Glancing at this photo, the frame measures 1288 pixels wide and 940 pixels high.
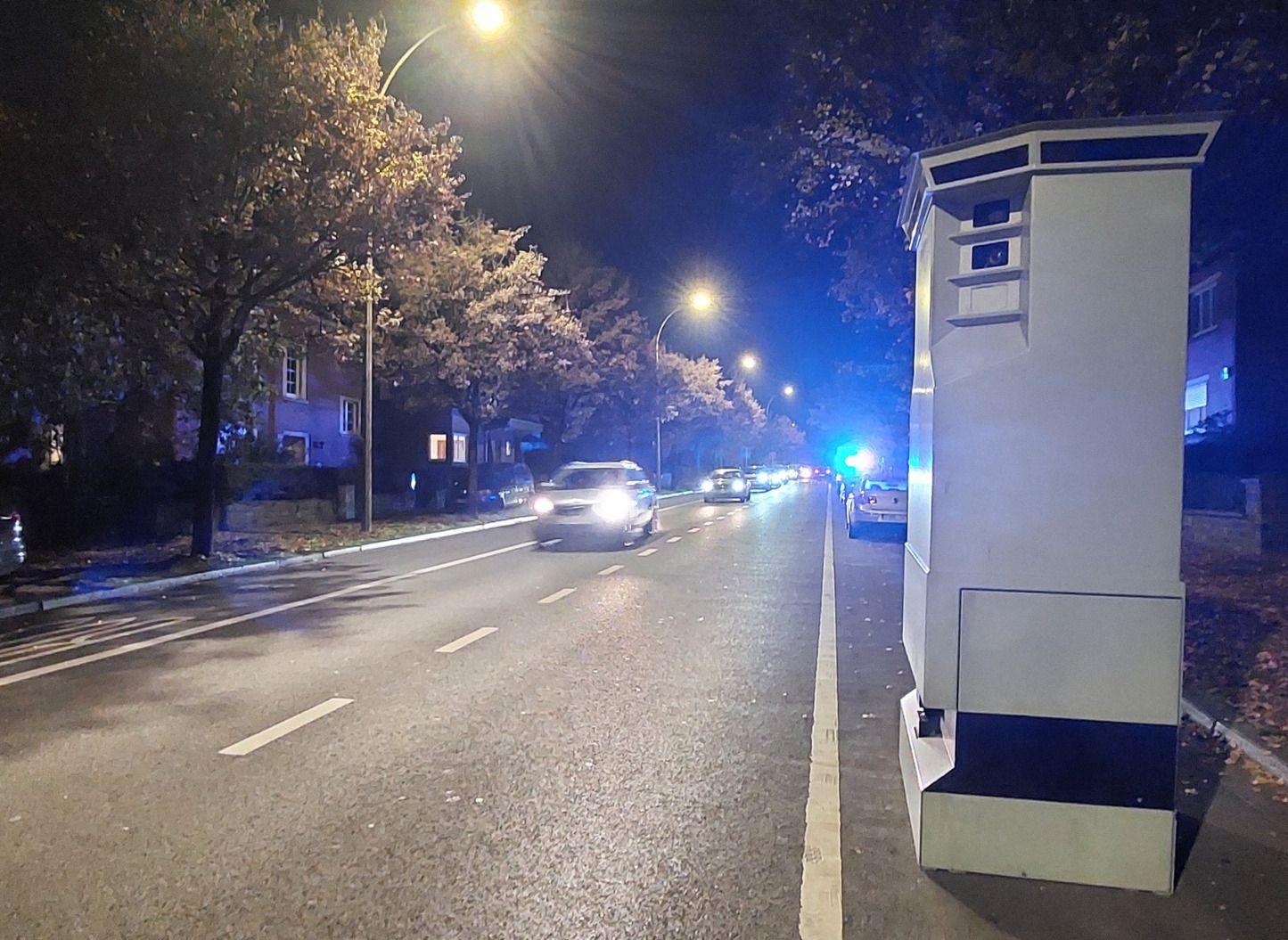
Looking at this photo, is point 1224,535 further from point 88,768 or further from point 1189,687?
point 88,768

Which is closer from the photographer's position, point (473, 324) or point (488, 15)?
point (488, 15)

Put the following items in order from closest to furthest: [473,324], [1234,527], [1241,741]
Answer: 1. [1241,741]
2. [1234,527]
3. [473,324]

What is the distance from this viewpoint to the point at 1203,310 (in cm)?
2581

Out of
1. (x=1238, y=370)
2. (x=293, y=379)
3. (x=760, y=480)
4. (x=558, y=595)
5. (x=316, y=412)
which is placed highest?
(x=293, y=379)

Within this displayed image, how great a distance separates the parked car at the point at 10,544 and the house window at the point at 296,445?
17756 mm

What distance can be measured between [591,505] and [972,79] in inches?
472

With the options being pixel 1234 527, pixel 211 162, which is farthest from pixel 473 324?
pixel 1234 527

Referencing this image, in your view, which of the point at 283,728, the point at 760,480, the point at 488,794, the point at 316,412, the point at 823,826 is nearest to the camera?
the point at 823,826

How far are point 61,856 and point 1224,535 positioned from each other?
15.8 meters

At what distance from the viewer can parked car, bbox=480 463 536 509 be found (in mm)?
37178

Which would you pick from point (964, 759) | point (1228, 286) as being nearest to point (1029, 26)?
point (964, 759)

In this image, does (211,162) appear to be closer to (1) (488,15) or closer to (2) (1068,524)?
(1) (488,15)

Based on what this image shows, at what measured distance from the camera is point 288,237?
1502 centimetres

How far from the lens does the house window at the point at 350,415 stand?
3919cm
